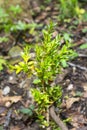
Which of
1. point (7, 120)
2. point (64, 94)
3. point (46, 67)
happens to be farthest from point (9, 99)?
point (46, 67)

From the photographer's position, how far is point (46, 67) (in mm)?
2736

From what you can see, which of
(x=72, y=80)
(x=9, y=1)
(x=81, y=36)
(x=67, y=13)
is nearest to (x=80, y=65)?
(x=72, y=80)

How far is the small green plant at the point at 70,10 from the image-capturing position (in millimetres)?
4910

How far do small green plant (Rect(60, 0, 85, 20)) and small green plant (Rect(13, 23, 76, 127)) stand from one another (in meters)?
2.20

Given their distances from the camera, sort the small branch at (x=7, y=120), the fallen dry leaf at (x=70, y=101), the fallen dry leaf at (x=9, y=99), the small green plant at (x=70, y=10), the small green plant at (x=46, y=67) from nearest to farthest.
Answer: the small green plant at (x=46, y=67) < the small branch at (x=7, y=120) < the fallen dry leaf at (x=70, y=101) < the fallen dry leaf at (x=9, y=99) < the small green plant at (x=70, y=10)

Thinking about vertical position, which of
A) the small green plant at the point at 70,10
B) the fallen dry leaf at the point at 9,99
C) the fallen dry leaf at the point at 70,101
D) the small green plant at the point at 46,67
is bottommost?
the fallen dry leaf at the point at 70,101

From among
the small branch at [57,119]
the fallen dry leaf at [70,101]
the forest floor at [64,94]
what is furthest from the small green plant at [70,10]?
the small branch at [57,119]

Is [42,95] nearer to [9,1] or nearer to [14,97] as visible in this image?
[14,97]

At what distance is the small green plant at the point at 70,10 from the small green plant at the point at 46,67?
7.23 ft

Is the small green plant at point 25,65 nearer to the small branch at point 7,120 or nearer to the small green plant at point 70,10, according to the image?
the small branch at point 7,120

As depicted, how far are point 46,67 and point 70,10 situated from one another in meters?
2.46

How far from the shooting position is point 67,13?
197 inches

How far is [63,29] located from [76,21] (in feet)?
0.95

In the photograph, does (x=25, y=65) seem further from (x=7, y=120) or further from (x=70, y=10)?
(x=70, y=10)
